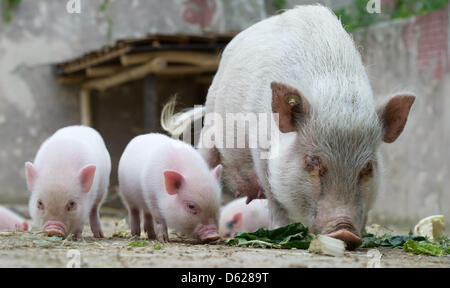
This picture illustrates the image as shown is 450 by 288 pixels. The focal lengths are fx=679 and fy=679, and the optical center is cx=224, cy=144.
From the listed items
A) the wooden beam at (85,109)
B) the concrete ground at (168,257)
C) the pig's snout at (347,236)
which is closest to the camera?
the concrete ground at (168,257)

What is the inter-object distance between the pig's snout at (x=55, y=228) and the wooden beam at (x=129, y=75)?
6790 mm

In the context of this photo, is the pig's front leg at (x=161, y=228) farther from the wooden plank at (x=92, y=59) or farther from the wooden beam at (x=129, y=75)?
the wooden beam at (x=129, y=75)

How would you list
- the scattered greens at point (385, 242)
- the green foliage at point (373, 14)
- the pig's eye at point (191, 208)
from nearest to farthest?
the scattered greens at point (385, 242)
the pig's eye at point (191, 208)
the green foliage at point (373, 14)

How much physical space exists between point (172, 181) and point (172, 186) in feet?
0.14

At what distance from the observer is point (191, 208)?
501cm

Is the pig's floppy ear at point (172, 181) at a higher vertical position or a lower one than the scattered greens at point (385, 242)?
higher

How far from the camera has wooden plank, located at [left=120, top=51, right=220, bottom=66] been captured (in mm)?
11477

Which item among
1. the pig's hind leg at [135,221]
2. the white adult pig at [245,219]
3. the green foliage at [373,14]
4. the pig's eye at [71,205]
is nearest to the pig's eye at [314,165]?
the pig's eye at [71,205]

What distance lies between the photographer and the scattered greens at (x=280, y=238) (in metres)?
4.33

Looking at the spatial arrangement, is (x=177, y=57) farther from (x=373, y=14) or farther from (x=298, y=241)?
(x=298, y=241)
